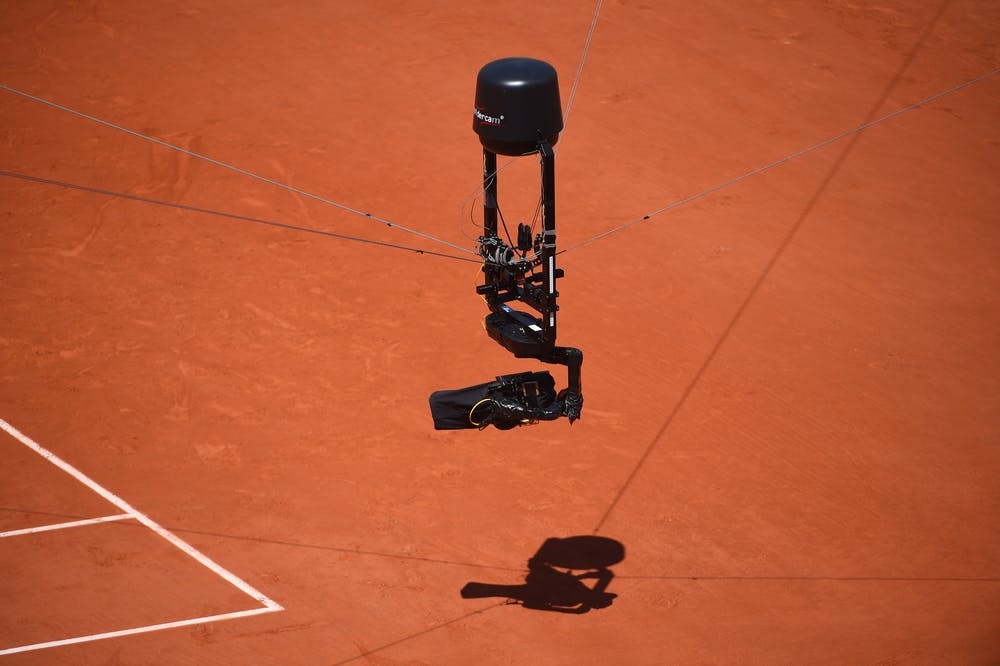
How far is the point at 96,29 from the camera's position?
87.0 feet

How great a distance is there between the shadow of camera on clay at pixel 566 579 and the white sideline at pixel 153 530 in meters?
2.62

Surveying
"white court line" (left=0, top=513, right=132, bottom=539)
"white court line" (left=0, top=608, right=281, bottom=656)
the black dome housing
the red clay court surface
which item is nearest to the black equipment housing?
the black dome housing

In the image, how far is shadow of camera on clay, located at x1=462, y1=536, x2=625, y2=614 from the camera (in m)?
14.9

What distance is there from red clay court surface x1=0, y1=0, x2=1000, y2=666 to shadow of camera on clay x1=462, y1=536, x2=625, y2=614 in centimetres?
17

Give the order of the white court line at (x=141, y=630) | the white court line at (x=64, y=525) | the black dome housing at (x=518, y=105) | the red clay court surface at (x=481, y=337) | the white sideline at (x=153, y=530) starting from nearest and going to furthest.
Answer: the black dome housing at (x=518, y=105), the white court line at (x=141, y=630), the white sideline at (x=153, y=530), the red clay court surface at (x=481, y=337), the white court line at (x=64, y=525)

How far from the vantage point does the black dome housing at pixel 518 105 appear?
10.4 metres

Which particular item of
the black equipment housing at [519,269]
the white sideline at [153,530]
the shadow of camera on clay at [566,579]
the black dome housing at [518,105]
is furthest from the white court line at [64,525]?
the black dome housing at [518,105]

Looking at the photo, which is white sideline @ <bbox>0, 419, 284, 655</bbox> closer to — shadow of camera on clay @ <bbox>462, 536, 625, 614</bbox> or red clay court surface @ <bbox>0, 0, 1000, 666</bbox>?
red clay court surface @ <bbox>0, 0, 1000, 666</bbox>

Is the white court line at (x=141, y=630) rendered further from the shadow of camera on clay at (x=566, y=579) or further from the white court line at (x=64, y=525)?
the shadow of camera on clay at (x=566, y=579)

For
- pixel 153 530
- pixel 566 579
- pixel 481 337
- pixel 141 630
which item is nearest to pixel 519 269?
pixel 566 579

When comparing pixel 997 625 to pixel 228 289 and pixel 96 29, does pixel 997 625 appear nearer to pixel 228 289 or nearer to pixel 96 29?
pixel 228 289

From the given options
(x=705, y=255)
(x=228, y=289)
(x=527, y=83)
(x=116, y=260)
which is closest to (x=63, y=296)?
(x=116, y=260)

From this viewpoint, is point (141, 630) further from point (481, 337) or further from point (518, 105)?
point (518, 105)

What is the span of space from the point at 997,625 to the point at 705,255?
840cm
